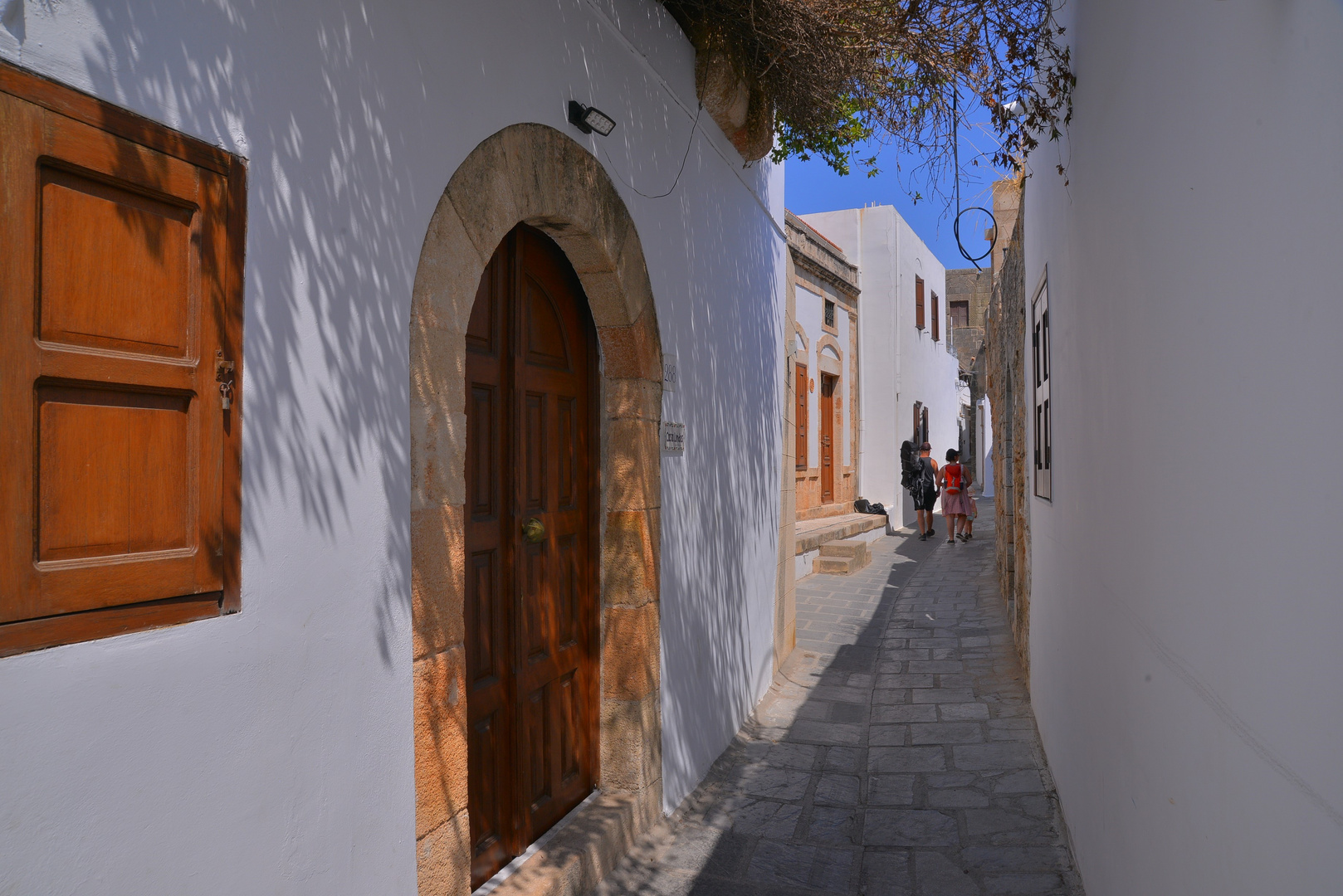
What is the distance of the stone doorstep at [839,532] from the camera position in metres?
11.1

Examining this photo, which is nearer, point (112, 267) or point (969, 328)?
point (112, 267)

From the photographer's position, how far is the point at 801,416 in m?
13.6

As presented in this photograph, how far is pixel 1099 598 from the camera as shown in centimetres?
288

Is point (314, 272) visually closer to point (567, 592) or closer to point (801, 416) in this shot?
point (567, 592)

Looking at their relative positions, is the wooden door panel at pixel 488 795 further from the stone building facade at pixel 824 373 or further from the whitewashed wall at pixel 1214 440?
the stone building facade at pixel 824 373

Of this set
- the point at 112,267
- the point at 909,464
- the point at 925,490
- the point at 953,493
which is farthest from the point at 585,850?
the point at 909,464

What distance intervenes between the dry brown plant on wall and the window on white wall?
0.80 m

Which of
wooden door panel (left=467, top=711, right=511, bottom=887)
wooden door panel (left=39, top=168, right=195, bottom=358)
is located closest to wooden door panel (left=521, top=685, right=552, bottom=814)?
wooden door panel (left=467, top=711, right=511, bottom=887)

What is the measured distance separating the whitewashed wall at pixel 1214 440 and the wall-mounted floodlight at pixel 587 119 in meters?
1.69

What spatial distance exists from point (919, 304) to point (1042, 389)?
609 inches

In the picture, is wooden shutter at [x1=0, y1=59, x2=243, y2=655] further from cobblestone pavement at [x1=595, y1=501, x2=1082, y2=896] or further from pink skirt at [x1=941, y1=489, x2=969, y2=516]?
pink skirt at [x1=941, y1=489, x2=969, y2=516]

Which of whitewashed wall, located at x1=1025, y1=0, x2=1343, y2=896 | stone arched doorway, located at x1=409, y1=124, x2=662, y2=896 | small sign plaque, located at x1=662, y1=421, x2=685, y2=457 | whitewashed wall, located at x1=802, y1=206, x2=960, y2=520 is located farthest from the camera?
whitewashed wall, located at x1=802, y1=206, x2=960, y2=520

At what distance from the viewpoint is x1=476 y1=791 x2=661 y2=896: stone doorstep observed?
119 inches

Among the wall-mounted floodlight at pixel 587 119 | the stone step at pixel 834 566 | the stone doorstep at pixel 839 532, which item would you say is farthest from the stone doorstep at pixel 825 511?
the wall-mounted floodlight at pixel 587 119
